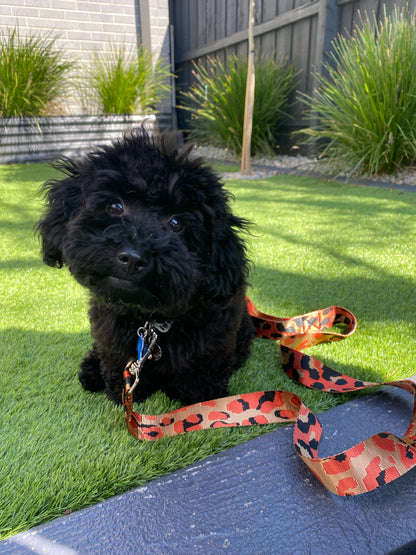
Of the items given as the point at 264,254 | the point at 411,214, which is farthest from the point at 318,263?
the point at 411,214

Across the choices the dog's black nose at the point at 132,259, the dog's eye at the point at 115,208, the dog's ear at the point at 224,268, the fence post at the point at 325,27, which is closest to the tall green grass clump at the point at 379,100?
→ the fence post at the point at 325,27

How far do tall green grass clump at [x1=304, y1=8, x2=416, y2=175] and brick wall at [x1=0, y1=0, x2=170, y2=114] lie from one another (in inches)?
232

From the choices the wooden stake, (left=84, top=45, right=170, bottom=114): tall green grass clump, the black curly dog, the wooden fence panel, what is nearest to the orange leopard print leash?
the black curly dog

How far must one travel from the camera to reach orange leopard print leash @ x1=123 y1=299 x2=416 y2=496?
4.38 feet

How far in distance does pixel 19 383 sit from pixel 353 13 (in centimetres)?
786

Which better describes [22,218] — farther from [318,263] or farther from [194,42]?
[194,42]

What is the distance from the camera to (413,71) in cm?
571

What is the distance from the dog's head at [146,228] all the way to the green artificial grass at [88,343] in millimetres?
533

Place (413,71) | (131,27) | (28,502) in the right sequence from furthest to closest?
(131,27)
(413,71)
(28,502)

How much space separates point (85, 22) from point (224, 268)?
10819 millimetres

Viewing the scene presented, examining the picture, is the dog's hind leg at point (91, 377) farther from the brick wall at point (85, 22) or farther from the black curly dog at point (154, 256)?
the brick wall at point (85, 22)

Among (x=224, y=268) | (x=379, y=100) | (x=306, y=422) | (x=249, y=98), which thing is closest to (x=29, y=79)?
(x=249, y=98)

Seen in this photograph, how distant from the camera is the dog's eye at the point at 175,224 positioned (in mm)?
1539

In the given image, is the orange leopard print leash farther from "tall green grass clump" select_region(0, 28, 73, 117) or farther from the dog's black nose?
"tall green grass clump" select_region(0, 28, 73, 117)
